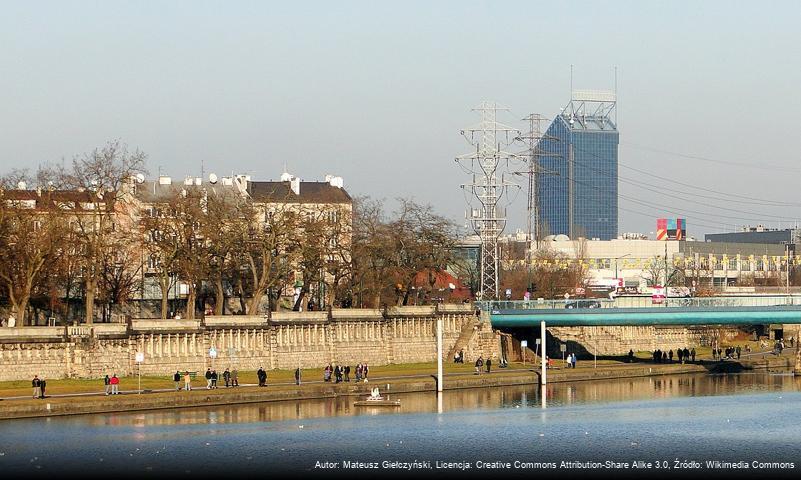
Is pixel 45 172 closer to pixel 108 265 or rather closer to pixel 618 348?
pixel 108 265

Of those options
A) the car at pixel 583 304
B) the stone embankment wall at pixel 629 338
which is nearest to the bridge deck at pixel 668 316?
the car at pixel 583 304

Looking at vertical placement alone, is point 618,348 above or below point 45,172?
below

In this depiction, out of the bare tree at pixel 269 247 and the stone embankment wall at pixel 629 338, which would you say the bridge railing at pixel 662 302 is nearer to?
the stone embankment wall at pixel 629 338

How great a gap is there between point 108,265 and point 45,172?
1259 cm

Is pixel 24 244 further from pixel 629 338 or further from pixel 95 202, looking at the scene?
pixel 629 338

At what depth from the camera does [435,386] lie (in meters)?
120

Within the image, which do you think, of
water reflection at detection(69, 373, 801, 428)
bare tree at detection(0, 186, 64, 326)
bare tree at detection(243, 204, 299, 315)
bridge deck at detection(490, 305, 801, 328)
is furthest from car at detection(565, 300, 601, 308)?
bare tree at detection(0, 186, 64, 326)

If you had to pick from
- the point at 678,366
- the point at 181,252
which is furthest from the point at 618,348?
the point at 181,252

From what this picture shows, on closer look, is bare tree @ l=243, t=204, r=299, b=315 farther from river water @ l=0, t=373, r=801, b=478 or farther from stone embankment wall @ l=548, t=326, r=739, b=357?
stone embankment wall @ l=548, t=326, r=739, b=357

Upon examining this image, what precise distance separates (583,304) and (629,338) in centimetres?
3387

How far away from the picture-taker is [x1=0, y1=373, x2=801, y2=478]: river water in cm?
7450

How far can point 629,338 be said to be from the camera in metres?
183

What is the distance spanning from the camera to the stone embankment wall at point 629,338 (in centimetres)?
17025

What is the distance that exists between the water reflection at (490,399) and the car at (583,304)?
8.83 meters
